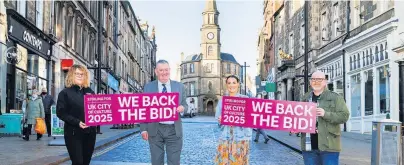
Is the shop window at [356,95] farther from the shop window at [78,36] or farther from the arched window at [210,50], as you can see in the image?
the arched window at [210,50]

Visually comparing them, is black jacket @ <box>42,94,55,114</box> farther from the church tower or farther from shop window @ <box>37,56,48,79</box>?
the church tower

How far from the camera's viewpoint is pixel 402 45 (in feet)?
63.4

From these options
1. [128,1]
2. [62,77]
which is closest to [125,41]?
[128,1]

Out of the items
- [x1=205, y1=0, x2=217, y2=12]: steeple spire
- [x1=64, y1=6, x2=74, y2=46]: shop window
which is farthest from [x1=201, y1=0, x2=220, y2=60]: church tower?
[x1=64, y1=6, x2=74, y2=46]: shop window

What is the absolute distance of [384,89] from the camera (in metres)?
22.2

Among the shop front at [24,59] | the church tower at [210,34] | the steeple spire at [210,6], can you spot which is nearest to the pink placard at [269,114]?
the shop front at [24,59]

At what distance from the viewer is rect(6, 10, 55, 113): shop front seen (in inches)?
810

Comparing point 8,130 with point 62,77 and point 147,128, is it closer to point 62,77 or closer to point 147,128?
point 62,77

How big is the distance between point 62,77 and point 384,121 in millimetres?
24696

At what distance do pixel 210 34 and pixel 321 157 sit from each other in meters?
130

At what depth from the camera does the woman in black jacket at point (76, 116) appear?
6180 millimetres

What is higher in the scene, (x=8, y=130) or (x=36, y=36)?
(x=36, y=36)

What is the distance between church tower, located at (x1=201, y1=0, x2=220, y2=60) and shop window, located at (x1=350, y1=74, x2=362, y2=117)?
108257mm

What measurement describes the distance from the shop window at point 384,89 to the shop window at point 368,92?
4.53ft
